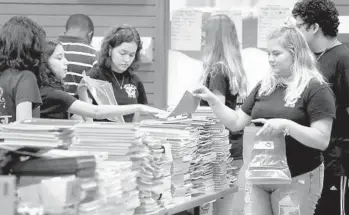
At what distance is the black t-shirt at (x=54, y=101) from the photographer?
438cm

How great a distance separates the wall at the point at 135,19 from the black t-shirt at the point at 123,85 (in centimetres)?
192

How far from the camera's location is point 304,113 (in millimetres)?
4035

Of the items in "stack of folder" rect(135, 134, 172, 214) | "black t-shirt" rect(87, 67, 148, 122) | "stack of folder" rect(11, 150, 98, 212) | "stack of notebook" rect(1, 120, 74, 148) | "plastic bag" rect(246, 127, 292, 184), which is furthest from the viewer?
"black t-shirt" rect(87, 67, 148, 122)

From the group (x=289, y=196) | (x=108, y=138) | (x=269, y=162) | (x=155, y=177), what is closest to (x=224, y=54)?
(x=269, y=162)

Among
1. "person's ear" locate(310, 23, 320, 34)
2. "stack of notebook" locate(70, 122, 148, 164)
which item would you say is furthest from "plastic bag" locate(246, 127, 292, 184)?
"person's ear" locate(310, 23, 320, 34)

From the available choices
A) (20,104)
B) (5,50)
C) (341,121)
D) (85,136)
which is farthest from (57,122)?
(341,121)

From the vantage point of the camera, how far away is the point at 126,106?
15.2ft

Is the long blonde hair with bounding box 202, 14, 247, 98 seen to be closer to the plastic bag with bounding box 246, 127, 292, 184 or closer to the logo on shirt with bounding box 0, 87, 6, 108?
the plastic bag with bounding box 246, 127, 292, 184

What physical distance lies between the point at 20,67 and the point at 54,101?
21.1 inches

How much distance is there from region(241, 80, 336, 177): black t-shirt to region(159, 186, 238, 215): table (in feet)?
2.07

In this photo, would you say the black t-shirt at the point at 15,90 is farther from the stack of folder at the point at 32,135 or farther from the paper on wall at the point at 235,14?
the paper on wall at the point at 235,14

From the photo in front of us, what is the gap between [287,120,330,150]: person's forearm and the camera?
3.86m

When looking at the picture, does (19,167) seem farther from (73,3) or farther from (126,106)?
(73,3)

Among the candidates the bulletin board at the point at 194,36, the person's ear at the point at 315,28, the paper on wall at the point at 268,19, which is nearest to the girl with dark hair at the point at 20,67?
the person's ear at the point at 315,28
